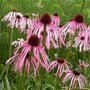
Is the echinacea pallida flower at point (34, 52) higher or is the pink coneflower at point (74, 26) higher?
the pink coneflower at point (74, 26)

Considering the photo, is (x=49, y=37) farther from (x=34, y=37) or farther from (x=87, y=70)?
(x=87, y=70)

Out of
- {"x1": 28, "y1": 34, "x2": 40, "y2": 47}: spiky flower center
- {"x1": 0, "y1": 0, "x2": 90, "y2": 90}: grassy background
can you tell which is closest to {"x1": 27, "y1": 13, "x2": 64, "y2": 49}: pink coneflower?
{"x1": 28, "y1": 34, "x2": 40, "y2": 47}: spiky flower center

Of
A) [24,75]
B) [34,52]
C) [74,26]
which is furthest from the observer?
[74,26]

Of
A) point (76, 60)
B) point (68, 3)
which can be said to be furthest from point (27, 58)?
point (68, 3)

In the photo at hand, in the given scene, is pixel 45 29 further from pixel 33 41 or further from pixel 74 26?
pixel 74 26

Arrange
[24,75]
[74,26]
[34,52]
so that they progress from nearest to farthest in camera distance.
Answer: [34,52] < [24,75] < [74,26]

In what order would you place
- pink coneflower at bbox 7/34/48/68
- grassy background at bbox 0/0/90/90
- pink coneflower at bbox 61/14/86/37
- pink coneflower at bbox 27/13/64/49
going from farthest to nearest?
grassy background at bbox 0/0/90/90 < pink coneflower at bbox 61/14/86/37 < pink coneflower at bbox 27/13/64/49 < pink coneflower at bbox 7/34/48/68

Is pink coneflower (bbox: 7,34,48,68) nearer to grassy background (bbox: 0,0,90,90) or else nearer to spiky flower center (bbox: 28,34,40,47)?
spiky flower center (bbox: 28,34,40,47)

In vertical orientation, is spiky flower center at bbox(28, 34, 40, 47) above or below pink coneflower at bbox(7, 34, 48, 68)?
above

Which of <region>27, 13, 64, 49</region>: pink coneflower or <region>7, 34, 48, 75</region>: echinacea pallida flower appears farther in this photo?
<region>27, 13, 64, 49</region>: pink coneflower

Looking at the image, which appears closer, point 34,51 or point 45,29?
point 34,51

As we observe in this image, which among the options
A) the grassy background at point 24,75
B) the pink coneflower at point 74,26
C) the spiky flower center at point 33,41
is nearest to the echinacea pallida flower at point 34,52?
the spiky flower center at point 33,41

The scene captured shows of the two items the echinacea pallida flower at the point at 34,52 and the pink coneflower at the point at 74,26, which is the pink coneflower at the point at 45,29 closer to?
the echinacea pallida flower at the point at 34,52

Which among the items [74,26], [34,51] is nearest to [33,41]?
[34,51]
